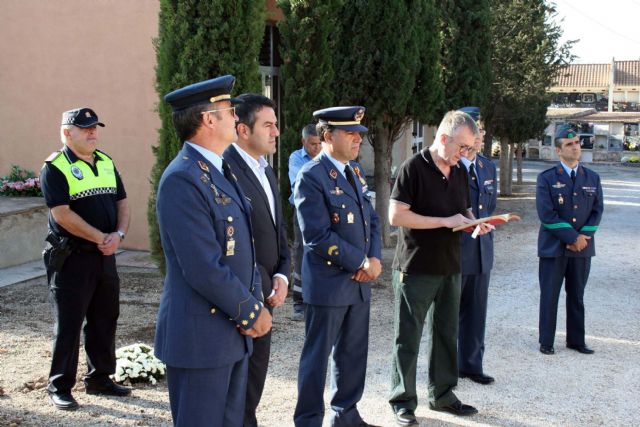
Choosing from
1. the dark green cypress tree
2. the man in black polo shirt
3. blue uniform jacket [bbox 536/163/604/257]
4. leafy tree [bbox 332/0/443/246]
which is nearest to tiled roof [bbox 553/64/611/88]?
leafy tree [bbox 332/0/443/246]

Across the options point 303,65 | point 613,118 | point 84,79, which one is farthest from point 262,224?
point 613,118

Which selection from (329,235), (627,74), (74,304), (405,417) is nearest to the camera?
(329,235)

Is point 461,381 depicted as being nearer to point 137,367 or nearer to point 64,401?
point 137,367

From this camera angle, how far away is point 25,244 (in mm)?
9641

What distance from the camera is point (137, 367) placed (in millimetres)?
5277

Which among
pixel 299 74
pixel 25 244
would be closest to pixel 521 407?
pixel 299 74

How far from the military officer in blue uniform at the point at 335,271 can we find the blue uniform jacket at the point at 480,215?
3.69 ft

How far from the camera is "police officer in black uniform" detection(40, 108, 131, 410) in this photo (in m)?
4.84

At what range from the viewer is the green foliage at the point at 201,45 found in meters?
7.07

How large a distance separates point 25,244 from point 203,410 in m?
7.49

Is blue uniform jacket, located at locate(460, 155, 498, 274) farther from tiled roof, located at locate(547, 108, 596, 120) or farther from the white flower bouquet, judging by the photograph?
tiled roof, located at locate(547, 108, 596, 120)

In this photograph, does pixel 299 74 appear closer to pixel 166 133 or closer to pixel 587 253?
pixel 166 133

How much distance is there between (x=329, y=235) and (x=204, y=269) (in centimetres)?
148

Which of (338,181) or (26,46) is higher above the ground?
(26,46)
